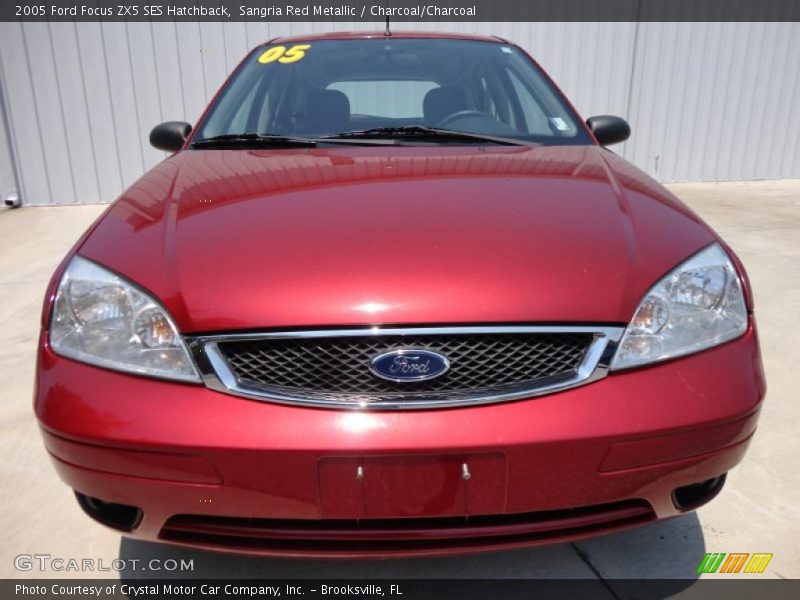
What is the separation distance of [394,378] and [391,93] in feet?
5.76

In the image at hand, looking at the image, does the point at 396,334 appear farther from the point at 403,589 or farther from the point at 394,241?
the point at 403,589

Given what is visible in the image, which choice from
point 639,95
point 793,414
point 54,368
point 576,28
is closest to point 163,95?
point 576,28

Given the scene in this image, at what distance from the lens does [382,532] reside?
49.7 inches

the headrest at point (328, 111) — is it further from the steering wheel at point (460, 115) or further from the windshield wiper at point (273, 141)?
the steering wheel at point (460, 115)

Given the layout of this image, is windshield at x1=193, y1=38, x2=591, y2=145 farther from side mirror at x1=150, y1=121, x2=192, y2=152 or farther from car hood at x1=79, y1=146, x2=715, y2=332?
car hood at x1=79, y1=146, x2=715, y2=332

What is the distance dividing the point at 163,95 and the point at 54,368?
5.24 meters

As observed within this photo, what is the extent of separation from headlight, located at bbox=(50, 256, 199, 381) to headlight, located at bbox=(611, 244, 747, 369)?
90 cm

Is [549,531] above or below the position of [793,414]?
above

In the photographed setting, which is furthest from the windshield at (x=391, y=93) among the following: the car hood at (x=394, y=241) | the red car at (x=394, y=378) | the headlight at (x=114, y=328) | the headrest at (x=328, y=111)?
the headlight at (x=114, y=328)

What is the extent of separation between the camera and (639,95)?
6.56 metres

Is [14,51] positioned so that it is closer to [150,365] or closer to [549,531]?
[150,365]

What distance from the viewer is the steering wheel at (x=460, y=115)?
2.25 meters
